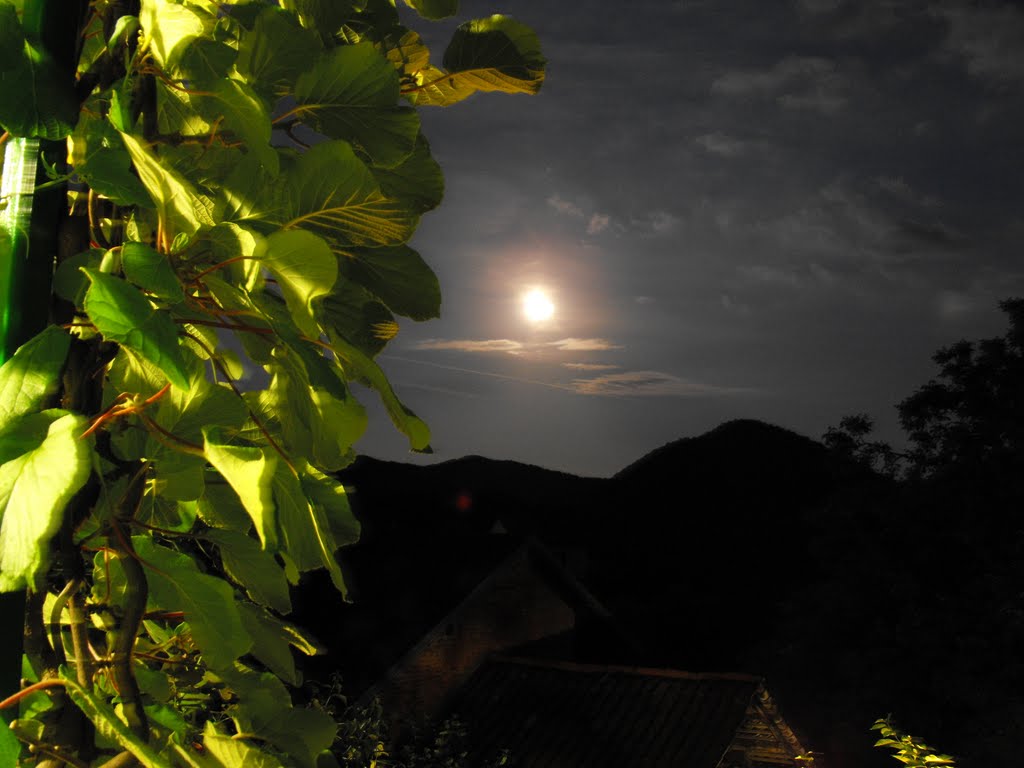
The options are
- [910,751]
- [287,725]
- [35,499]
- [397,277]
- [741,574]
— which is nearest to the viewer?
[35,499]

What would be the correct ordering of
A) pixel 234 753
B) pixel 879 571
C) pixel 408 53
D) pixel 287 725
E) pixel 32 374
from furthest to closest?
pixel 879 571
pixel 408 53
pixel 287 725
pixel 234 753
pixel 32 374

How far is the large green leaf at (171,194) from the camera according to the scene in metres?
0.80

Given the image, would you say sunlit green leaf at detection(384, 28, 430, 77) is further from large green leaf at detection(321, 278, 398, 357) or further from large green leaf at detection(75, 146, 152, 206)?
large green leaf at detection(75, 146, 152, 206)

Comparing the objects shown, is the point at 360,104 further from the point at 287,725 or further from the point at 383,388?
the point at 287,725

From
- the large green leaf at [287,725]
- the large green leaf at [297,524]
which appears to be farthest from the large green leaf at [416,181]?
the large green leaf at [287,725]

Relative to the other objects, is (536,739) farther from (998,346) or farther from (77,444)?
(998,346)

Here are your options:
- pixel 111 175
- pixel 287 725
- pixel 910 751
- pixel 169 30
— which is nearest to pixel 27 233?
pixel 111 175

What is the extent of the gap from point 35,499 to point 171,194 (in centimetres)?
28

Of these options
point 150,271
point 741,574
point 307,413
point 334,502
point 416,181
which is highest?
point 416,181

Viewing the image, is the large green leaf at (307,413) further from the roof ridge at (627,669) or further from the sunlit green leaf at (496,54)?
the roof ridge at (627,669)

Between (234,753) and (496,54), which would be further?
(496,54)

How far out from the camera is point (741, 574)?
3362 centimetres

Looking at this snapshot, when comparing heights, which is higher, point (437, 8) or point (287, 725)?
point (437, 8)

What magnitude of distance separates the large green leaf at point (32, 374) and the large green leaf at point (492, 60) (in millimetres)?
611
